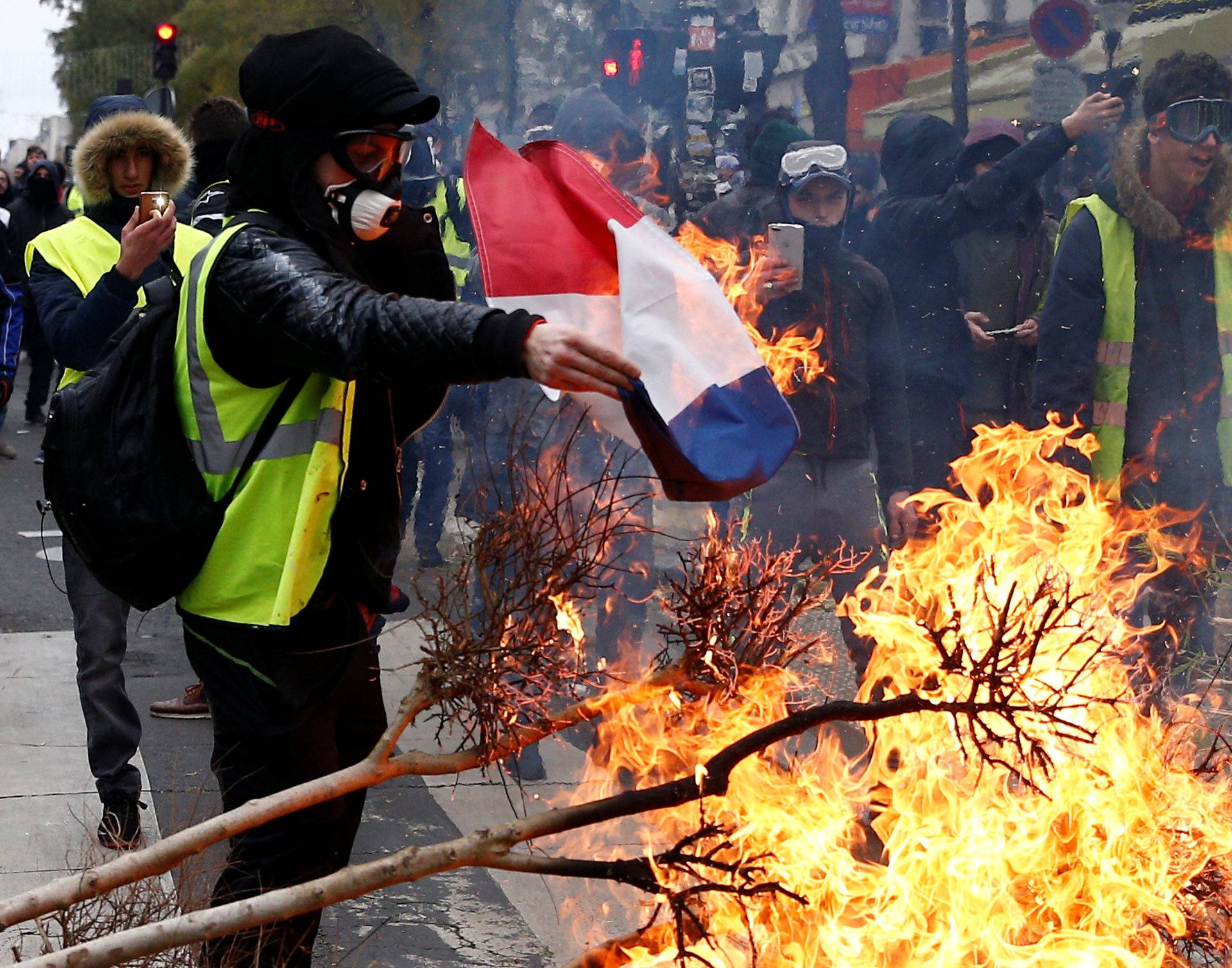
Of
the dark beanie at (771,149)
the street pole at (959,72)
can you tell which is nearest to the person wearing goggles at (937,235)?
the dark beanie at (771,149)

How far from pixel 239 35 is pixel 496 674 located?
21.0 metres

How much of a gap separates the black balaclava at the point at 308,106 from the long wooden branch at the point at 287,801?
105 centimetres

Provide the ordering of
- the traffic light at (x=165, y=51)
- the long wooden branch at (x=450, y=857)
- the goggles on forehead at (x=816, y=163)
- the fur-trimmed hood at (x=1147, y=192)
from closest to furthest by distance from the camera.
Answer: the long wooden branch at (x=450, y=857) → the fur-trimmed hood at (x=1147, y=192) → the goggles on forehead at (x=816, y=163) → the traffic light at (x=165, y=51)

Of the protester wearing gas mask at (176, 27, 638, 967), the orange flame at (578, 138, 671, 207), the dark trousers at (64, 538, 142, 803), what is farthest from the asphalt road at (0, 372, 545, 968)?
the orange flame at (578, 138, 671, 207)

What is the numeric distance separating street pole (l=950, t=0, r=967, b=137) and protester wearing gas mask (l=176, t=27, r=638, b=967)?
6.03 m

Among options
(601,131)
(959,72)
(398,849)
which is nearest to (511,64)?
(959,72)

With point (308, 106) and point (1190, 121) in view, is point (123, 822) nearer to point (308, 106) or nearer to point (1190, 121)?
point (308, 106)

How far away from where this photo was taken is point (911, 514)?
6.08 meters

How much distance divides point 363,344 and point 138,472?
0.65 meters

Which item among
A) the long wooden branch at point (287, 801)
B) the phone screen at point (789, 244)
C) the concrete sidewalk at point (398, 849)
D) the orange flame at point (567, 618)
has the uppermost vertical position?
the phone screen at point (789, 244)

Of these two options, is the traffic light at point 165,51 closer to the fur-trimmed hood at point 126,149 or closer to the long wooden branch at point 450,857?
the fur-trimmed hood at point 126,149

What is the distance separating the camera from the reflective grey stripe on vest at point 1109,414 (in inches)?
238

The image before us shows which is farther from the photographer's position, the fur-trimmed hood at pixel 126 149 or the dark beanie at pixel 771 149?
the dark beanie at pixel 771 149

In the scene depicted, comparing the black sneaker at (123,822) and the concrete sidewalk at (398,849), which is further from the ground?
the black sneaker at (123,822)
